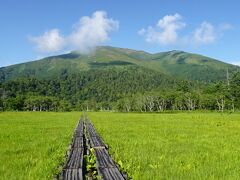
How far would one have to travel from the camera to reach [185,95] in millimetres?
181500

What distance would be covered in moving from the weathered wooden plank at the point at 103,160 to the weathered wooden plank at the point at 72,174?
3.11ft

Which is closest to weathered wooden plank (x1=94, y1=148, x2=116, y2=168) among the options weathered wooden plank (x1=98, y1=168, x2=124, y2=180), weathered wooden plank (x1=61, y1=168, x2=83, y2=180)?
weathered wooden plank (x1=98, y1=168, x2=124, y2=180)

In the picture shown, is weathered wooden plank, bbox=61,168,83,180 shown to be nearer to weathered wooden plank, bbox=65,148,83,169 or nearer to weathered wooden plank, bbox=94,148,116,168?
weathered wooden plank, bbox=65,148,83,169

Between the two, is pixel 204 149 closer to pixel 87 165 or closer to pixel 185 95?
pixel 87 165

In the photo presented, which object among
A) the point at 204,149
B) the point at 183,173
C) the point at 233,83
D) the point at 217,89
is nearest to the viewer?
the point at 183,173

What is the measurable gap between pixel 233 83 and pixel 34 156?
14195 centimetres

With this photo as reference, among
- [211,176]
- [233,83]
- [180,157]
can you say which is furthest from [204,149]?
[233,83]

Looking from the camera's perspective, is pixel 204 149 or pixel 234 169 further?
pixel 204 149

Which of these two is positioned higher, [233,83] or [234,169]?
[233,83]

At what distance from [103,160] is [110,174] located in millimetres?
2515

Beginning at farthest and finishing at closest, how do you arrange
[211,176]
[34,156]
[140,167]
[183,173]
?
[34,156] → [140,167] → [183,173] → [211,176]

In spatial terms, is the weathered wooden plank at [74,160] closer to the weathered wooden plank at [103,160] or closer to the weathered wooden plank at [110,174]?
the weathered wooden plank at [103,160]

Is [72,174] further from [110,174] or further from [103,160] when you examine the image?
[103,160]

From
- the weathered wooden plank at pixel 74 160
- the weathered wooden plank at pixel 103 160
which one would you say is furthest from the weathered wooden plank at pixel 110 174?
the weathered wooden plank at pixel 74 160
